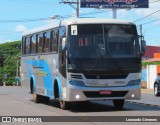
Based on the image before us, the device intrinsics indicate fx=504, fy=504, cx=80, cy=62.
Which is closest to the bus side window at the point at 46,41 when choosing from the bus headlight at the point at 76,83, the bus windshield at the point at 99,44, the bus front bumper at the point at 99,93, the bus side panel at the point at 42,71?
the bus side panel at the point at 42,71

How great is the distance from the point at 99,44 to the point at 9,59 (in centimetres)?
9588

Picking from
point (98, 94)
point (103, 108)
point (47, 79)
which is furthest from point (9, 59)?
point (98, 94)

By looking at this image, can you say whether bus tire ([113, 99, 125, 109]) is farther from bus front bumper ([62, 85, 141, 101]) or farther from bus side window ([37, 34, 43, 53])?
bus side window ([37, 34, 43, 53])

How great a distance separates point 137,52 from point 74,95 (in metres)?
2.77

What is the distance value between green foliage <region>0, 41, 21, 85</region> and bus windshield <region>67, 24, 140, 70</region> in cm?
8466

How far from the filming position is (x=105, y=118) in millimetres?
15555

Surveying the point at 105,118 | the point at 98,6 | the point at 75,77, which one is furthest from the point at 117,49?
the point at 98,6

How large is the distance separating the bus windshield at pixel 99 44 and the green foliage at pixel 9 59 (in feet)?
278

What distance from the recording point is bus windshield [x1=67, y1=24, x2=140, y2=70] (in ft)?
58.1

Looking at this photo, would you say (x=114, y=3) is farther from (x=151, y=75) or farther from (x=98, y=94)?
(x=98, y=94)

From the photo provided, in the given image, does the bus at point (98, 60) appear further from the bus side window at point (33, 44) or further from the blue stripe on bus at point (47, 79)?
the bus side window at point (33, 44)

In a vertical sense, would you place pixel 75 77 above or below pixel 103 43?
below

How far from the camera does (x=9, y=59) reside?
112 metres

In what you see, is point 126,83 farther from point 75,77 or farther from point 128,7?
point 128,7
